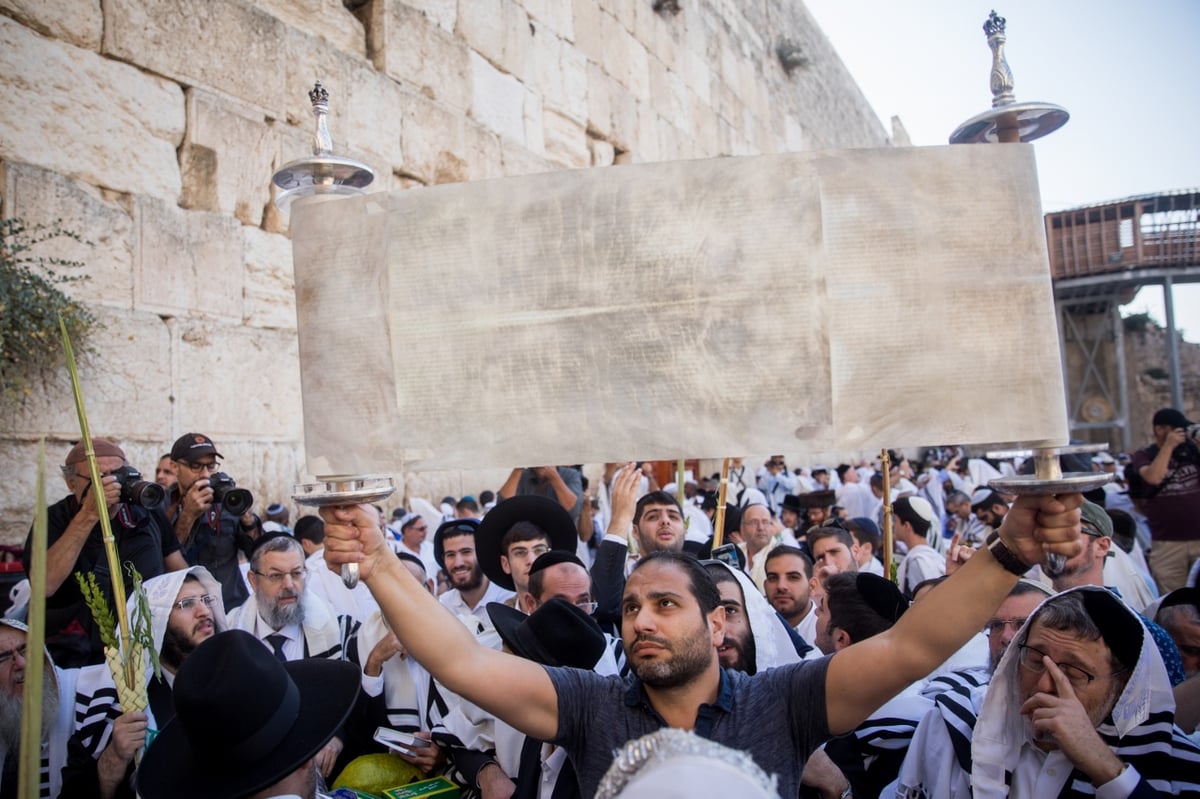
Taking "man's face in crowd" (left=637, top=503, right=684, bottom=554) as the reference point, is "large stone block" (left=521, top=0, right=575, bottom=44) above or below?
above

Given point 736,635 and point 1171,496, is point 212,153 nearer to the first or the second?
point 736,635

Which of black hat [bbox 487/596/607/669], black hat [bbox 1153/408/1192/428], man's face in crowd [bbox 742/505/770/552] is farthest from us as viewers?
man's face in crowd [bbox 742/505/770/552]

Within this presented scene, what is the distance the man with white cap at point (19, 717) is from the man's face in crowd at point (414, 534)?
3111 millimetres

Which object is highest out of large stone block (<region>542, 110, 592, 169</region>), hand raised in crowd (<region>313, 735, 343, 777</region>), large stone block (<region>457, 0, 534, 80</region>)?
large stone block (<region>457, 0, 534, 80</region>)

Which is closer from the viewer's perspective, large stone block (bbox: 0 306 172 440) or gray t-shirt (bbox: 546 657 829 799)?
gray t-shirt (bbox: 546 657 829 799)

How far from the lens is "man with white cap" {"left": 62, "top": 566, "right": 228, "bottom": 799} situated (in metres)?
2.53

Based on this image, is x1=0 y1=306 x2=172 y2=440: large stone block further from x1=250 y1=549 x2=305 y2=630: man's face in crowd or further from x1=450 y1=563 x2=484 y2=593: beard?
x1=450 y1=563 x2=484 y2=593: beard

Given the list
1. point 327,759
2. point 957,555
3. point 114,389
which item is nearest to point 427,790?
point 327,759

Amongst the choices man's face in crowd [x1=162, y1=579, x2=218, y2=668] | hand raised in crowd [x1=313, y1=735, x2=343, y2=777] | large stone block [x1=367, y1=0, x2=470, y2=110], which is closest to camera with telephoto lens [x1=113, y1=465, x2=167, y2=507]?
man's face in crowd [x1=162, y1=579, x2=218, y2=668]

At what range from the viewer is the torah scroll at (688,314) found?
1.87 meters

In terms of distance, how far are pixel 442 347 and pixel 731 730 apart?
1.11 metres

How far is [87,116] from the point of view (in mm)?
5051

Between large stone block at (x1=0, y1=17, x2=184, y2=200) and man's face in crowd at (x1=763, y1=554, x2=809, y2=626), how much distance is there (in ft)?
14.5

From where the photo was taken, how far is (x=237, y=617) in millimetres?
3613
